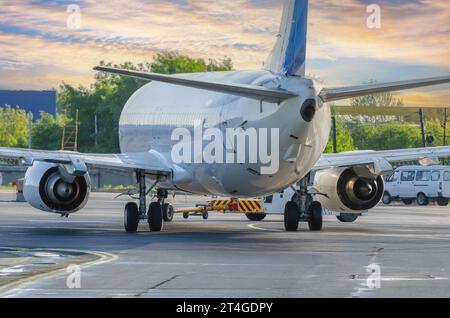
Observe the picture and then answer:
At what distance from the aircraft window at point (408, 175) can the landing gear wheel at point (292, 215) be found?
159ft

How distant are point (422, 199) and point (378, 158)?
46.6 m

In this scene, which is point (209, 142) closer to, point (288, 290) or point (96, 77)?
point (288, 290)

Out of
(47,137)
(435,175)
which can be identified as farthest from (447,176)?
(47,137)

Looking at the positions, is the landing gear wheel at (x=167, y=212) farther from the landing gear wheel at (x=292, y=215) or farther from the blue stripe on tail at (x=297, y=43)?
the blue stripe on tail at (x=297, y=43)

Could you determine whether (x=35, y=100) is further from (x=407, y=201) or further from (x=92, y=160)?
(x=92, y=160)

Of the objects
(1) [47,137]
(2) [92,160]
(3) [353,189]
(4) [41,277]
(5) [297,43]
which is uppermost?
(1) [47,137]

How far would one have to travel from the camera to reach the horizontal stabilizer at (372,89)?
31697 millimetres

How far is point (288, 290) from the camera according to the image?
21.4 metres

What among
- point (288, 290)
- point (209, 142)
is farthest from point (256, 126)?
point (288, 290)

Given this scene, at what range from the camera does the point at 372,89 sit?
3325 centimetres

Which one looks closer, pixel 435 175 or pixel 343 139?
pixel 435 175

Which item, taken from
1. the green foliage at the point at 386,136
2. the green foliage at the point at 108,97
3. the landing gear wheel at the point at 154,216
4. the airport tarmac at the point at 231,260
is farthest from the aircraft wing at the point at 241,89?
the green foliage at the point at 386,136

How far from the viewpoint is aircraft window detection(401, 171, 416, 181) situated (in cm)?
8856

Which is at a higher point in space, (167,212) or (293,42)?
(293,42)
